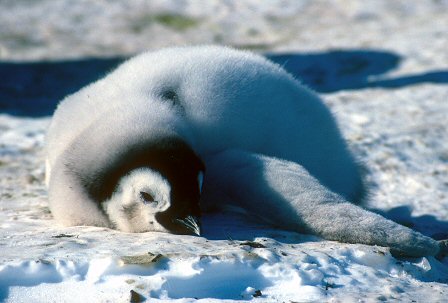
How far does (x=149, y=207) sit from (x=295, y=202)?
1.68ft

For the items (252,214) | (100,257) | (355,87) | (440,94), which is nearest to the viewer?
(100,257)

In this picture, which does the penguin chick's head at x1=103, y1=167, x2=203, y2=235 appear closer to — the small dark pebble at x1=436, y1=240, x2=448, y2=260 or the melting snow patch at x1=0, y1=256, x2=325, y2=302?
the melting snow patch at x1=0, y1=256, x2=325, y2=302

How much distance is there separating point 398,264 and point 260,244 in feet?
1.43

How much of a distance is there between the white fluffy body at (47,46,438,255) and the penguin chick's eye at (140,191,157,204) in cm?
9

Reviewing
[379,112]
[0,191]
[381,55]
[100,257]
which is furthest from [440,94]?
[100,257]

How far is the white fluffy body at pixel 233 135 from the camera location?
259cm

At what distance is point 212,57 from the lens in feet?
10.5

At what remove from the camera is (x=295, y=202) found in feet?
8.73

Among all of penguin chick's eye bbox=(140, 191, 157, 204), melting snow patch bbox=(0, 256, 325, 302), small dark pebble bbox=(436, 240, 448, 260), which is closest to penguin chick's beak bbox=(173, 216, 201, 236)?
penguin chick's eye bbox=(140, 191, 157, 204)

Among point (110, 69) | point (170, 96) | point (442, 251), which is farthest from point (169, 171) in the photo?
point (110, 69)

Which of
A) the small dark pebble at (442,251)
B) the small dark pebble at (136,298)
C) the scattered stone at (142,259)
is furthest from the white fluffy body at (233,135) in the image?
the small dark pebble at (136,298)

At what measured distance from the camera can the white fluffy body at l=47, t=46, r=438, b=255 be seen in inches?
102

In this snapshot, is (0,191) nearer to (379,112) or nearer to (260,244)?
(260,244)

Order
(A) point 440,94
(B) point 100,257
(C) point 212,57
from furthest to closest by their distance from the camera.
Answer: (A) point 440,94, (C) point 212,57, (B) point 100,257
